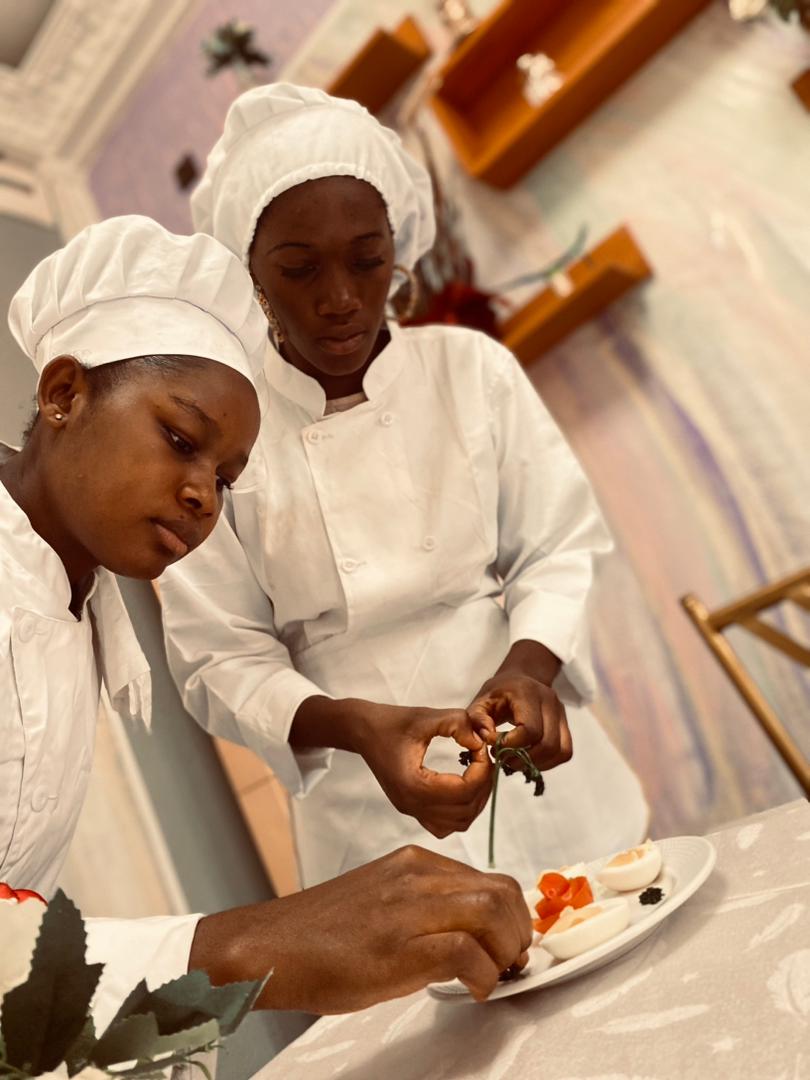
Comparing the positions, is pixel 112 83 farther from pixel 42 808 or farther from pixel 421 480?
pixel 42 808

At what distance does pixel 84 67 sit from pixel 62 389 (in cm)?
263

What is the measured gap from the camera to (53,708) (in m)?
0.86

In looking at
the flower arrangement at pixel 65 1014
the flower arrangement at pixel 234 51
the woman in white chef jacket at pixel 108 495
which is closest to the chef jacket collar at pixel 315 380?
the woman in white chef jacket at pixel 108 495

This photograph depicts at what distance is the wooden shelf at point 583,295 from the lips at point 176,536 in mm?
1514

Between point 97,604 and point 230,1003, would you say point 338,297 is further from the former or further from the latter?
point 230,1003

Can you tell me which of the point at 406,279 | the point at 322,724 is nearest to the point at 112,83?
the point at 406,279

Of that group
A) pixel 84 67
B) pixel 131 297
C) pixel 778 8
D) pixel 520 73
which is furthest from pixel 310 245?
pixel 84 67

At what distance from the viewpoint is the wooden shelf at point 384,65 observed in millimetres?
2541

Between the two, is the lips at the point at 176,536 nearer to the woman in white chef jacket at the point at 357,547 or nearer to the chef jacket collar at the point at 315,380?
the woman in white chef jacket at the point at 357,547

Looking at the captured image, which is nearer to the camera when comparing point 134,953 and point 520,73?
point 134,953

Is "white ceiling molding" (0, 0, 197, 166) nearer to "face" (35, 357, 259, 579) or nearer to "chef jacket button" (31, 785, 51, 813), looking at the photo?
"face" (35, 357, 259, 579)

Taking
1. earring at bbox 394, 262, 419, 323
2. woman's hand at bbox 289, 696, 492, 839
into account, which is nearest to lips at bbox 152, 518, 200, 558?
woman's hand at bbox 289, 696, 492, 839

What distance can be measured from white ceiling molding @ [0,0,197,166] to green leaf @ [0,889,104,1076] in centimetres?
280

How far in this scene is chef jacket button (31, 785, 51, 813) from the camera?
821 mm
